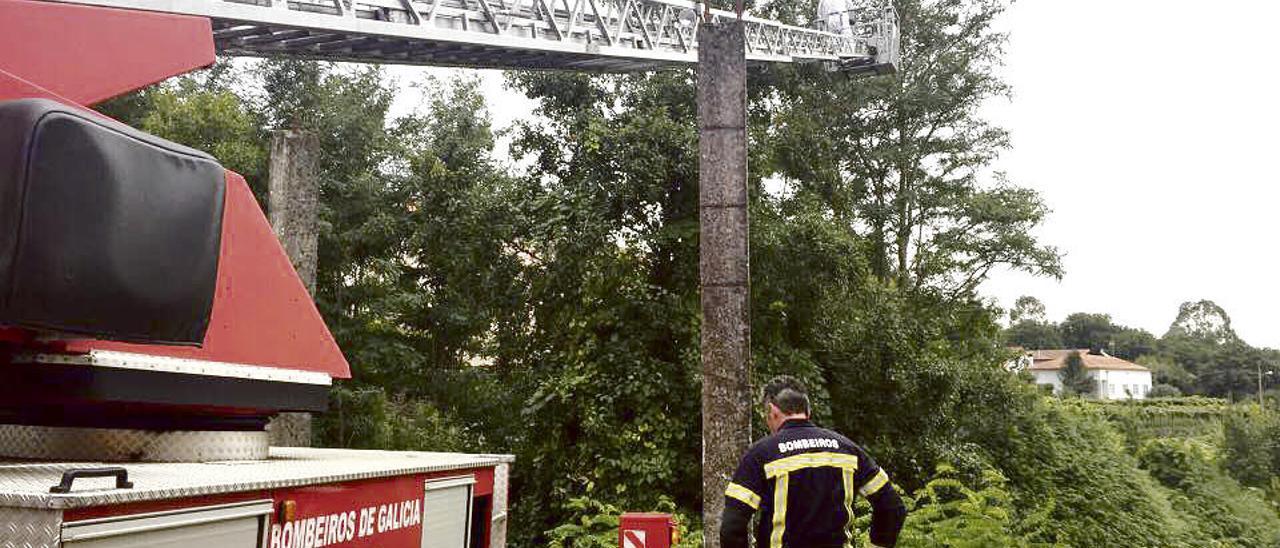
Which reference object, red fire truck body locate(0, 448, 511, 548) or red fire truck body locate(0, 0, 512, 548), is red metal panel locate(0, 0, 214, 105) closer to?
red fire truck body locate(0, 0, 512, 548)

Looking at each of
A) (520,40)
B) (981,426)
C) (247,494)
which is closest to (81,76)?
(247,494)

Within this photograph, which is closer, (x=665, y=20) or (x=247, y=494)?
(x=247, y=494)

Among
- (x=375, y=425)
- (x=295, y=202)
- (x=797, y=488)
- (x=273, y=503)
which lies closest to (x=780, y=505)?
(x=797, y=488)

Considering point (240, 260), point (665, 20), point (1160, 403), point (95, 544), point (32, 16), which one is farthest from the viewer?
point (1160, 403)

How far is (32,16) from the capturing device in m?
3.85

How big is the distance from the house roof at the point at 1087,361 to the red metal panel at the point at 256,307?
105785mm

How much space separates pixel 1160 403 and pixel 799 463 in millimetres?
62978

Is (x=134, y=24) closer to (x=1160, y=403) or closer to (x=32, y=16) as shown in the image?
(x=32, y=16)

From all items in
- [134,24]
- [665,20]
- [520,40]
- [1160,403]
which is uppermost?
[665,20]

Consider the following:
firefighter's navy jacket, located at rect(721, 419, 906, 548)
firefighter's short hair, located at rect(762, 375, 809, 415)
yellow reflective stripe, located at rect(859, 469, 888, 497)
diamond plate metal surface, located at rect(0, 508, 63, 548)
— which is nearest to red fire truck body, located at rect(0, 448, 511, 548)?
diamond plate metal surface, located at rect(0, 508, 63, 548)

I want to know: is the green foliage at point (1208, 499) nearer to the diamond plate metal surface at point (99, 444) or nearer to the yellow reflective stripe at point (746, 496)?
the yellow reflective stripe at point (746, 496)

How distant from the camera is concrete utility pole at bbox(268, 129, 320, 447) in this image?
1120 centimetres

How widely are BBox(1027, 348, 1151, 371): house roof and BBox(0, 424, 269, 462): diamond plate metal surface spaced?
4192 inches

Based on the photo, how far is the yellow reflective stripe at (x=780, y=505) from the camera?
4.53m
